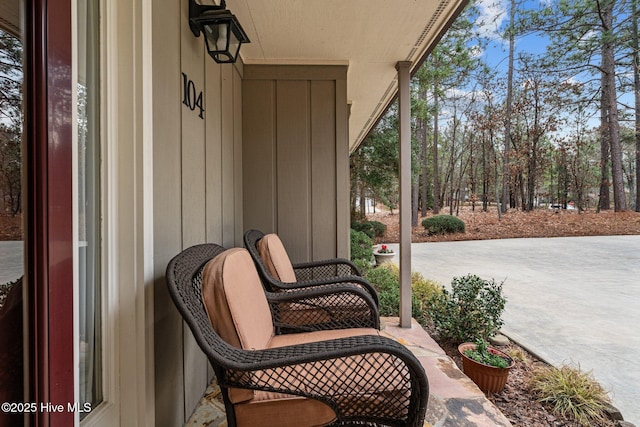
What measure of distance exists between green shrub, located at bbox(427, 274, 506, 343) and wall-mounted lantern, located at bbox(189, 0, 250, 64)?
293cm

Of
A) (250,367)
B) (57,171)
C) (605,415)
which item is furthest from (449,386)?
(57,171)

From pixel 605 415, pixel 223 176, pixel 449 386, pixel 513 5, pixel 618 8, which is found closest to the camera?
pixel 449 386

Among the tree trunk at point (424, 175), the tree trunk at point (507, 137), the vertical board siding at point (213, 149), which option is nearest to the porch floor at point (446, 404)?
the vertical board siding at point (213, 149)

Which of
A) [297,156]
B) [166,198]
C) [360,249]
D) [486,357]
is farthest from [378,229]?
[166,198]

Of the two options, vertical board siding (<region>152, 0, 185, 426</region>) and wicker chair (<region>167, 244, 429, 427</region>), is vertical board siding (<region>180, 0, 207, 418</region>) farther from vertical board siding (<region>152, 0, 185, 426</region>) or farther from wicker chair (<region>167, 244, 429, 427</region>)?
wicker chair (<region>167, 244, 429, 427</region>)

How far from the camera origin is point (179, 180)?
5.05 feet

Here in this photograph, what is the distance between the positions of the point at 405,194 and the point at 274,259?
1.55m

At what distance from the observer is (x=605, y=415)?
2.24m

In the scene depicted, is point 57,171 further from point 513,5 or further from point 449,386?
point 513,5

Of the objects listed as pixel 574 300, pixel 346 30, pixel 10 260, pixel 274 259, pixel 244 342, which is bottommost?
pixel 574 300

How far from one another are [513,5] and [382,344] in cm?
1582

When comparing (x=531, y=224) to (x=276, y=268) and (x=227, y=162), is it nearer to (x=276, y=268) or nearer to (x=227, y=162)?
(x=276, y=268)

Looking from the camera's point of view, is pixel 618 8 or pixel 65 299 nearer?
pixel 65 299

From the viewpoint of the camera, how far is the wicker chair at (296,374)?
1.06m
